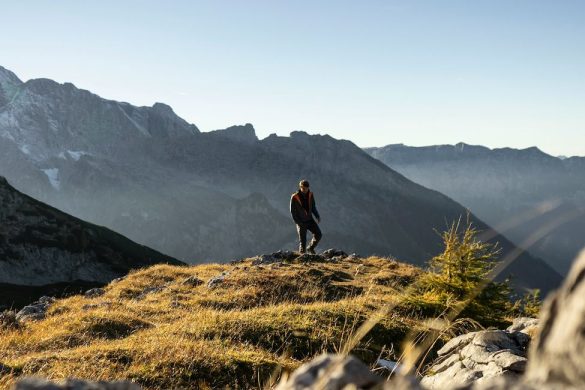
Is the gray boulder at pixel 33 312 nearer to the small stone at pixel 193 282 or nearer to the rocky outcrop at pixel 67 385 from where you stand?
the small stone at pixel 193 282

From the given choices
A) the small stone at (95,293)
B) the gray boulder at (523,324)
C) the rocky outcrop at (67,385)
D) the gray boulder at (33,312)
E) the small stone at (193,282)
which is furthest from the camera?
the small stone at (95,293)

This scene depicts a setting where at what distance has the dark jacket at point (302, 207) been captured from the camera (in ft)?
82.6

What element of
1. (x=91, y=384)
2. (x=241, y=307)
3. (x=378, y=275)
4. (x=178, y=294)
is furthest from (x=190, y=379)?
(x=378, y=275)

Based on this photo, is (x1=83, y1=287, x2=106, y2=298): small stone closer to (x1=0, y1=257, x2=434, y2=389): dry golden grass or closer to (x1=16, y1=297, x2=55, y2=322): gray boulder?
(x1=16, y1=297, x2=55, y2=322): gray boulder

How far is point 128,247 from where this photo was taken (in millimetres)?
115812

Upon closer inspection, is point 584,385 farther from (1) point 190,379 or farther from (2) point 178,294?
(2) point 178,294

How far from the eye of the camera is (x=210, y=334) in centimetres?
1085

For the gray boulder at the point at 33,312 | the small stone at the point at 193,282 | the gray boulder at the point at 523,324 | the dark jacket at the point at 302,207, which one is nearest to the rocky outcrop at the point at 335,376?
the gray boulder at the point at 523,324

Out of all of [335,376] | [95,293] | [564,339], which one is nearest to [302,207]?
[95,293]

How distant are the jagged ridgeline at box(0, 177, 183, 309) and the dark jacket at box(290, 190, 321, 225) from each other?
76.8m

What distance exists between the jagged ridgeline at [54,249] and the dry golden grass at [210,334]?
270ft

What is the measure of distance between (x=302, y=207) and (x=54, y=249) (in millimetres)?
100621

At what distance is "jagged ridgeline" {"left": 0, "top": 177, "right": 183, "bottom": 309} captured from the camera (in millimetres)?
101394

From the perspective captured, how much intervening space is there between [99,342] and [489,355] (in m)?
8.70
